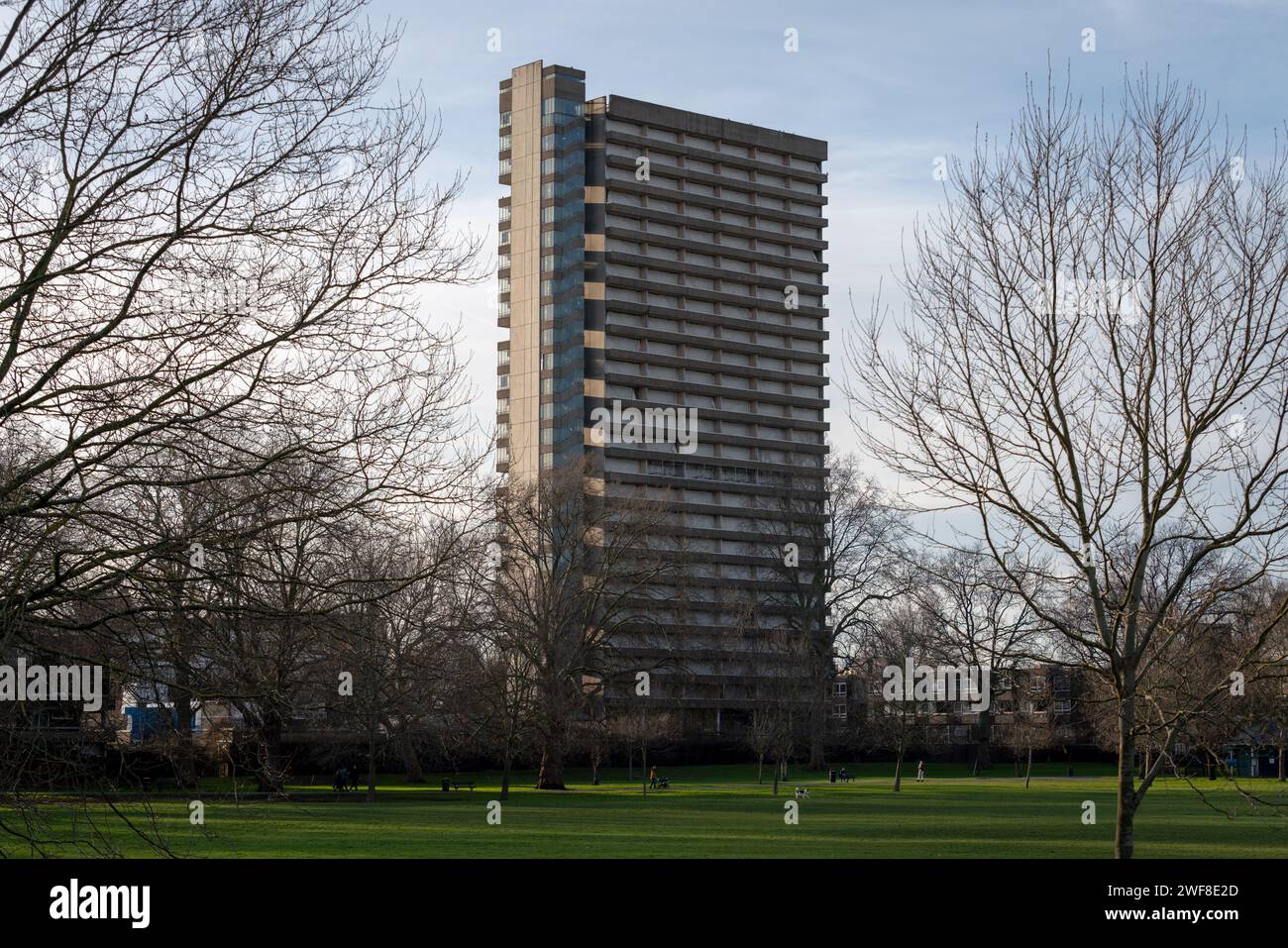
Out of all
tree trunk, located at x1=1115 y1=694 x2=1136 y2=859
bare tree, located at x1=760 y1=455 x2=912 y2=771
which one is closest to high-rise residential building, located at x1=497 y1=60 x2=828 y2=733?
bare tree, located at x1=760 y1=455 x2=912 y2=771

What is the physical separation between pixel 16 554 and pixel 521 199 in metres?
119

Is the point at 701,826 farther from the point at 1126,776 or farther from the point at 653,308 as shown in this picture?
the point at 653,308

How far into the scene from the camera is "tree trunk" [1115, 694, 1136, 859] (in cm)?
1912

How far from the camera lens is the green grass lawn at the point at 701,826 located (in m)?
27.4

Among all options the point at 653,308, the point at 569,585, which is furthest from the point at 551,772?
the point at 653,308

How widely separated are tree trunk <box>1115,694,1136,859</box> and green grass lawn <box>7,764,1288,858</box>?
1.54 meters

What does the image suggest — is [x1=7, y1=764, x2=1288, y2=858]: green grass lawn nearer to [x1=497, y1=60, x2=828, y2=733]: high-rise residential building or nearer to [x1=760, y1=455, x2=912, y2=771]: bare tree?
[x1=760, y1=455, x2=912, y2=771]: bare tree

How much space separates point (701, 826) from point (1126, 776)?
17737 millimetres

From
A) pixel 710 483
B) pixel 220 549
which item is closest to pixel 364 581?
pixel 220 549

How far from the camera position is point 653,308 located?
124 metres

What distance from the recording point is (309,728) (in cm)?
5778

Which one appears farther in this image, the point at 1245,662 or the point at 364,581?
the point at 1245,662

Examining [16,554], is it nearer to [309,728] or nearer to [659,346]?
[309,728]
